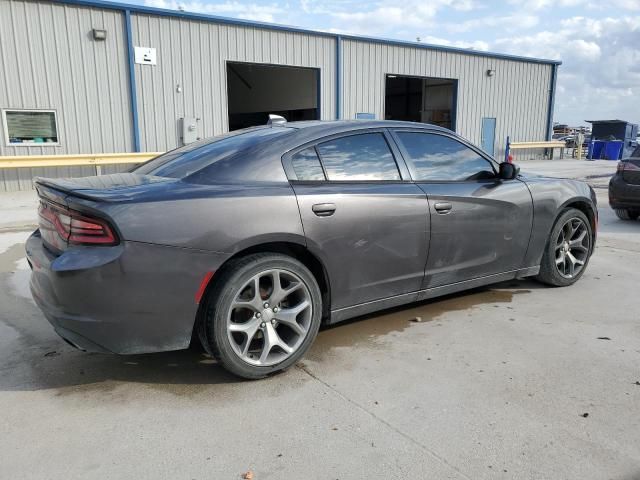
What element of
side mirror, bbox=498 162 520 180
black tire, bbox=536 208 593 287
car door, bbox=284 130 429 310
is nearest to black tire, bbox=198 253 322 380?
car door, bbox=284 130 429 310

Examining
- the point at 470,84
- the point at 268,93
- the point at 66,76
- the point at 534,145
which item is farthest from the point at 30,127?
the point at 534,145

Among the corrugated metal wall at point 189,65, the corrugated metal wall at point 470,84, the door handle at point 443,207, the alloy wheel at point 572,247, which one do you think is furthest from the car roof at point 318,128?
the corrugated metal wall at point 470,84

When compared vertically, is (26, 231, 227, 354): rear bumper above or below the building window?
below

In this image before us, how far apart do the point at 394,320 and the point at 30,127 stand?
11816 mm

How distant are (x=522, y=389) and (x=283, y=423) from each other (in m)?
1.39

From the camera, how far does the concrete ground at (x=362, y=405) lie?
2383 mm

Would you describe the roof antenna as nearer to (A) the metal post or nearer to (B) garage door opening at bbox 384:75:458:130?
(A) the metal post

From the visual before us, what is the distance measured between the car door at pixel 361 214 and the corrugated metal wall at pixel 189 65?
1160 cm

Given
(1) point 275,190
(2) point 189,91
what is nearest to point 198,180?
(1) point 275,190

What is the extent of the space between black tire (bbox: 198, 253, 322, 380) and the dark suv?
293 inches

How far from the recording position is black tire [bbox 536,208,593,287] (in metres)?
4.77

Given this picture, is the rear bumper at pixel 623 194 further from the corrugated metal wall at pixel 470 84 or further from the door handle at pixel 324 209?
the corrugated metal wall at pixel 470 84

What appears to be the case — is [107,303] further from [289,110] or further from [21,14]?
[289,110]

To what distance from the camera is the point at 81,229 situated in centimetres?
278
